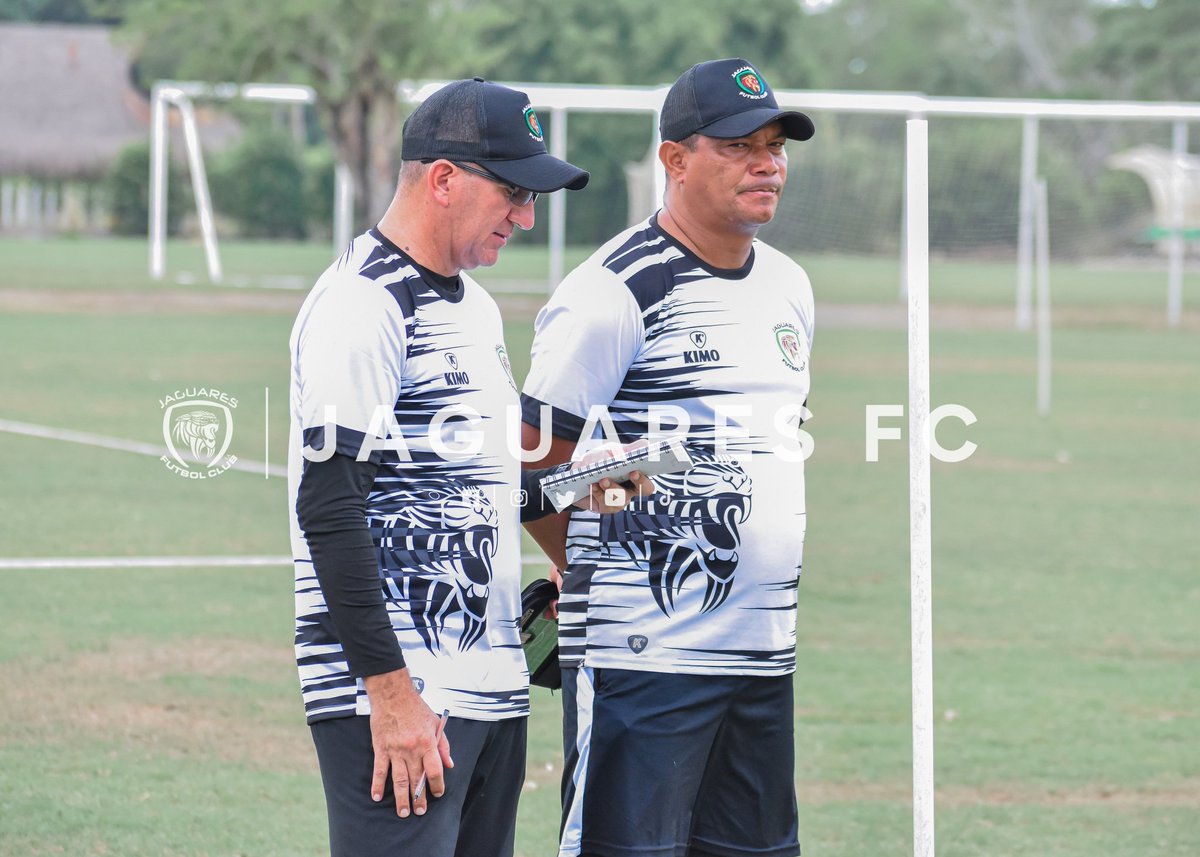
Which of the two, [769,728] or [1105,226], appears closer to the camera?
[769,728]

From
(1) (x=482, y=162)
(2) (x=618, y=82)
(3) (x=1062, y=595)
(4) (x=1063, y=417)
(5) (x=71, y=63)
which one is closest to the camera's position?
(1) (x=482, y=162)

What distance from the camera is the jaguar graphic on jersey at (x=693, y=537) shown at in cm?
377

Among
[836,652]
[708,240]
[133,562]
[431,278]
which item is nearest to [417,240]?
[431,278]

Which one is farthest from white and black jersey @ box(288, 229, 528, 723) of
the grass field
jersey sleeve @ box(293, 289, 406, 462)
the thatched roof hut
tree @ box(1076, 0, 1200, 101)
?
the thatched roof hut

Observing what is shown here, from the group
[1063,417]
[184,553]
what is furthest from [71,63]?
[184,553]

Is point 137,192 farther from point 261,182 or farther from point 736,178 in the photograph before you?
point 736,178

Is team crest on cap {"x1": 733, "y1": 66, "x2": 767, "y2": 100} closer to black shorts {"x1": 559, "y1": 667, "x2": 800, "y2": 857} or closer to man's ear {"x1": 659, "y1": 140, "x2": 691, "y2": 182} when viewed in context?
man's ear {"x1": 659, "y1": 140, "x2": 691, "y2": 182}

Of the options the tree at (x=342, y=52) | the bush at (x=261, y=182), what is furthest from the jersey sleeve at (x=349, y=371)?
the bush at (x=261, y=182)

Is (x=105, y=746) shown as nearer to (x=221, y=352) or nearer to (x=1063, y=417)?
(x=1063, y=417)

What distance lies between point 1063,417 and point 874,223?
2214 cm

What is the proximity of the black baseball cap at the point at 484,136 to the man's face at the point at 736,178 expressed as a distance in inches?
19.2

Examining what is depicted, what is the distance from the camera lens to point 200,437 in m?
14.8

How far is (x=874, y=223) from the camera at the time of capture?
39938 millimetres

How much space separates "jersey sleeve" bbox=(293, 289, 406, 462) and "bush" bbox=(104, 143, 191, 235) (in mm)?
54975
